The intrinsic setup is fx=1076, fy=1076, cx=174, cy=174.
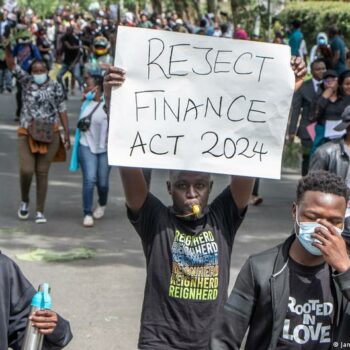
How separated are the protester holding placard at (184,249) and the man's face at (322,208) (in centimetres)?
95

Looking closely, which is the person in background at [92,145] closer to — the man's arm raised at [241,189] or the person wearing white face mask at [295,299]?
the man's arm raised at [241,189]

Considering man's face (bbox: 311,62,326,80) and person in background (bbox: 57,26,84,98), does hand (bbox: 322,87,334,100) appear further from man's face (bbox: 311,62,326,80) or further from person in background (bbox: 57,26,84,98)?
person in background (bbox: 57,26,84,98)

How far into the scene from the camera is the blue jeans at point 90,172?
36.6 feet

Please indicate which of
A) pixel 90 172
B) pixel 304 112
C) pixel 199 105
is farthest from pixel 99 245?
pixel 199 105

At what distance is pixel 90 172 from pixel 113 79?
6.70 metres

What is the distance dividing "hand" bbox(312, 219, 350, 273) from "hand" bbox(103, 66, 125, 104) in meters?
1.39

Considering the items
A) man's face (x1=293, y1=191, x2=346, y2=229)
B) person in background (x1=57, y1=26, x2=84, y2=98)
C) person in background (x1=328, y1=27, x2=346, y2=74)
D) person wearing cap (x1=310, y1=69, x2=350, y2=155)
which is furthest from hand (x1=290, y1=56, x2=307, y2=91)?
person in background (x1=57, y1=26, x2=84, y2=98)

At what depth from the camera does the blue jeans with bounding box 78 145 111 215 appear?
11.2m

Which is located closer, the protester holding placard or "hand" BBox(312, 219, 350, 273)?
"hand" BBox(312, 219, 350, 273)

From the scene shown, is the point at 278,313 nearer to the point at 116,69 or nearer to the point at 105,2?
the point at 116,69

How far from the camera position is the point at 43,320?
375 centimetres

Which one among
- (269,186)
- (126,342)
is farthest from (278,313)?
(269,186)

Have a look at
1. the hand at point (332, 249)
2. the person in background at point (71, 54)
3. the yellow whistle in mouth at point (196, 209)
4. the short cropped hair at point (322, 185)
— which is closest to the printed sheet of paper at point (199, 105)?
the yellow whistle in mouth at point (196, 209)

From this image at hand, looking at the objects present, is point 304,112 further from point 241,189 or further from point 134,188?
point 134,188
